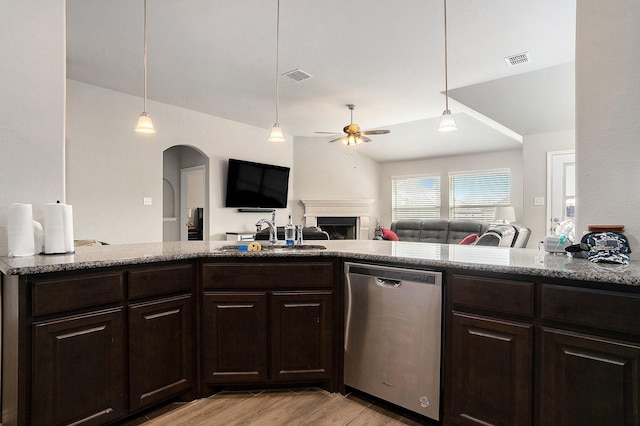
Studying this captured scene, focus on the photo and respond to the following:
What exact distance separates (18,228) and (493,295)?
2.43 metres

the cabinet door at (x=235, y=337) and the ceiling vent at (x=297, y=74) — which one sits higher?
the ceiling vent at (x=297, y=74)

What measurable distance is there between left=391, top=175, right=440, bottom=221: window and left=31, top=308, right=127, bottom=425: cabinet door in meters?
7.52

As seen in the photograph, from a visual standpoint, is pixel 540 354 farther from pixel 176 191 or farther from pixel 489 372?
pixel 176 191

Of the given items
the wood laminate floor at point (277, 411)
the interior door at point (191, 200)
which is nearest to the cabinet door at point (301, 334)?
the wood laminate floor at point (277, 411)

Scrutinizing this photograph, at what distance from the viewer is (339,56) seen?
3.85m

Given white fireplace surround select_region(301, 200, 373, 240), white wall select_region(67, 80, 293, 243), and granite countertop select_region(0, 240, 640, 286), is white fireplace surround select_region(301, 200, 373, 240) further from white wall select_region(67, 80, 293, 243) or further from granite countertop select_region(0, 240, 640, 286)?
granite countertop select_region(0, 240, 640, 286)

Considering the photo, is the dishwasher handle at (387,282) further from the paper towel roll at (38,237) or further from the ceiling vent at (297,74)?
the ceiling vent at (297,74)

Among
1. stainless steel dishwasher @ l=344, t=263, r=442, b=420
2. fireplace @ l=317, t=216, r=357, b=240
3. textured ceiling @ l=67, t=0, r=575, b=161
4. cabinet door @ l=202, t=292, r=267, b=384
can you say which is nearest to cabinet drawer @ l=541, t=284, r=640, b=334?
stainless steel dishwasher @ l=344, t=263, r=442, b=420

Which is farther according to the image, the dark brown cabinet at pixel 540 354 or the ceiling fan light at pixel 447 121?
the ceiling fan light at pixel 447 121

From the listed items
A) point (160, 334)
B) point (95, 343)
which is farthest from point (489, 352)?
point (95, 343)

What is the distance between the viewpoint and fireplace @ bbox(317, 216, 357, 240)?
8203mm

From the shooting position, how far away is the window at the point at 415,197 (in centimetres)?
837

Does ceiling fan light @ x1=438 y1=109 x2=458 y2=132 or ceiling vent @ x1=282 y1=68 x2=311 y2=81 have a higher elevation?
ceiling vent @ x1=282 y1=68 x2=311 y2=81

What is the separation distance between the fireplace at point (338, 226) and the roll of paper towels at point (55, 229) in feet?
20.4
